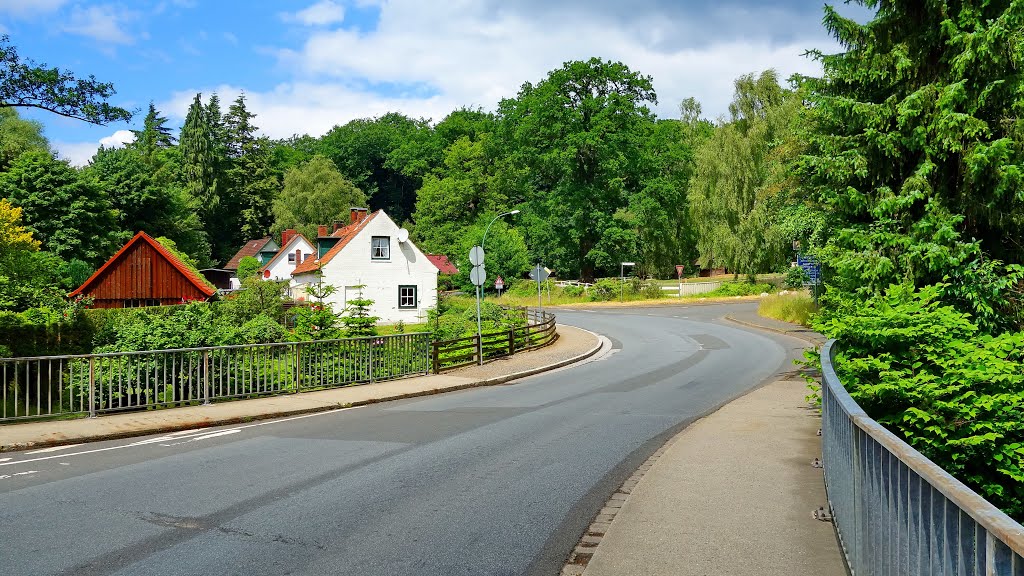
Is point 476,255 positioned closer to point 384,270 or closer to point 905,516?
point 905,516

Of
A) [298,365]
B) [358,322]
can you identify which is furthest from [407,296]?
[298,365]

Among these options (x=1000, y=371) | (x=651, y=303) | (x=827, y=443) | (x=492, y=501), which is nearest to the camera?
(x=827, y=443)

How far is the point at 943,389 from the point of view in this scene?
361 inches

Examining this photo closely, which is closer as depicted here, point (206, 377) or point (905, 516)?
point (905, 516)

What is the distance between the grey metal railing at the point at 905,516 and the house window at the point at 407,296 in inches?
1619

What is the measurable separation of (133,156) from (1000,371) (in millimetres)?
69290

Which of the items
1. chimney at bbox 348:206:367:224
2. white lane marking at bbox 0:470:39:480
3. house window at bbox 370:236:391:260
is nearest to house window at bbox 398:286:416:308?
house window at bbox 370:236:391:260

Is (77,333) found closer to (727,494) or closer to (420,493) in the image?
(420,493)

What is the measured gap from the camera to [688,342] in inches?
1202

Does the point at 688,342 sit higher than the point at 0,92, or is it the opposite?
the point at 0,92

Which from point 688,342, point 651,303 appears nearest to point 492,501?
point 688,342

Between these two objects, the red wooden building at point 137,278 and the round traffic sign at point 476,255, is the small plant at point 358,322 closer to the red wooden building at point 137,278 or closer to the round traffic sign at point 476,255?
the round traffic sign at point 476,255

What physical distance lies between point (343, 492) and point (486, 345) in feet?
54.7

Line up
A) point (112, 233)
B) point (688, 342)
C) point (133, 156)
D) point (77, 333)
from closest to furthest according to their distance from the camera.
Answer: point (77, 333)
point (688, 342)
point (112, 233)
point (133, 156)
